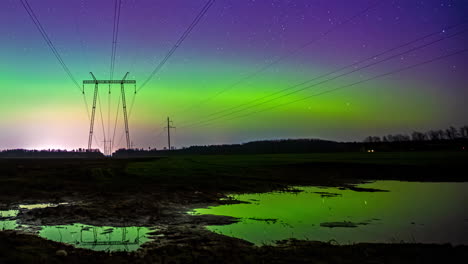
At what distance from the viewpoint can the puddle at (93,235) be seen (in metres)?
13.5

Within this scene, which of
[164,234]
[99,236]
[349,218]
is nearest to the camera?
[99,236]

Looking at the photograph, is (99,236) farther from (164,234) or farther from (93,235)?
(164,234)

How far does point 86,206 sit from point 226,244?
12759 millimetres

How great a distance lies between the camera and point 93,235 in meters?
15.2

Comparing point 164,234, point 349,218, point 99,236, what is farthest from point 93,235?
point 349,218

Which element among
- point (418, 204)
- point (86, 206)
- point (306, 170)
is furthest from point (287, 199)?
point (306, 170)

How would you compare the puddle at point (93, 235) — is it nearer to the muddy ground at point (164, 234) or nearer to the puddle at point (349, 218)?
the muddy ground at point (164, 234)

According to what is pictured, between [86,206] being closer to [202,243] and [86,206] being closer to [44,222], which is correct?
[44,222]

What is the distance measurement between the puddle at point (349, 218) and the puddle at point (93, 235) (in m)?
3.57

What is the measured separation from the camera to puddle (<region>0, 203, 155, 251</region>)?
13.5m

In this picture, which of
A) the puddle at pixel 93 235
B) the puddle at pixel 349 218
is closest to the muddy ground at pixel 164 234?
the puddle at pixel 93 235

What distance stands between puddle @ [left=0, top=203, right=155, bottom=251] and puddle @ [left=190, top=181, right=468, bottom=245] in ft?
11.7

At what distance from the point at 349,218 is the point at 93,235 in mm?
13142

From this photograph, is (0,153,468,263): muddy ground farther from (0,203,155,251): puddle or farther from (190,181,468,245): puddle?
(190,181,468,245): puddle
